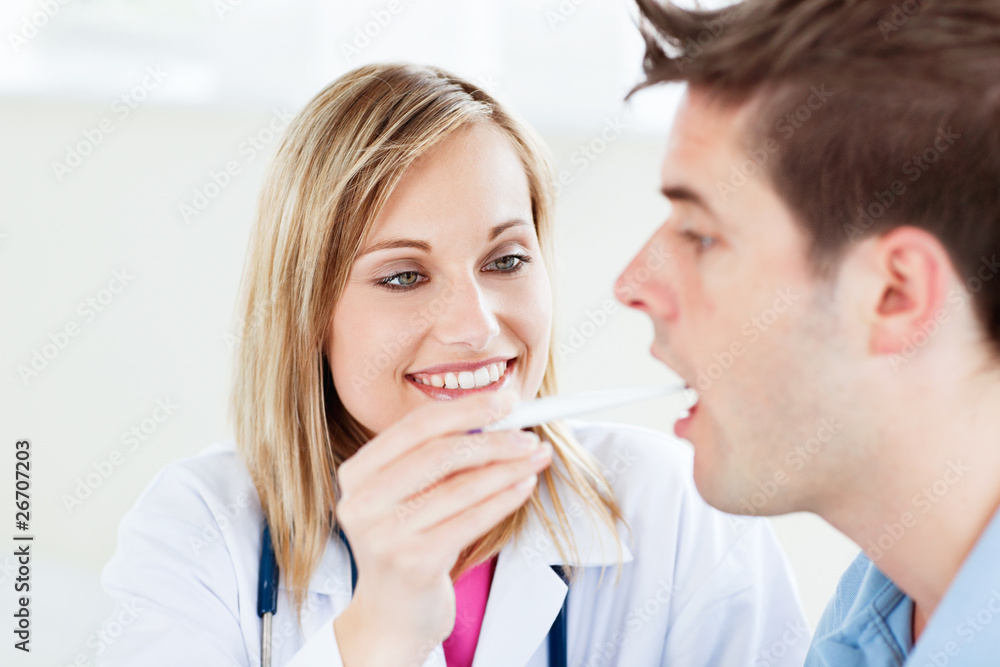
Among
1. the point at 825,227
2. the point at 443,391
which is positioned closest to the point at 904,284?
the point at 825,227

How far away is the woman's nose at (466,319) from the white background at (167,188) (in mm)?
1414

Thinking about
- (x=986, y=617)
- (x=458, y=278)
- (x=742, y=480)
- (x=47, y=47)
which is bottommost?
(x=986, y=617)

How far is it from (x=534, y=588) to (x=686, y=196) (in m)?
0.78

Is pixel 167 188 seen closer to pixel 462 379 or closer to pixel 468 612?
pixel 462 379

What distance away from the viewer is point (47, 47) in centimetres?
272

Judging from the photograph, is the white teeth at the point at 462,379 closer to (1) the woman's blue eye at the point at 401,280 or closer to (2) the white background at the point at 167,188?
(1) the woman's blue eye at the point at 401,280

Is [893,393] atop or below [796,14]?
below

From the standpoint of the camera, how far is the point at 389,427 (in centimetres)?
128

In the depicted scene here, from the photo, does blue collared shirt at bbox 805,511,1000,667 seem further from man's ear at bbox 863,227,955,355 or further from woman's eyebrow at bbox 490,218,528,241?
woman's eyebrow at bbox 490,218,528,241

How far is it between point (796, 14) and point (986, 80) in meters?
0.20

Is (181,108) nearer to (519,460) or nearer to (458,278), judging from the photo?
(458,278)

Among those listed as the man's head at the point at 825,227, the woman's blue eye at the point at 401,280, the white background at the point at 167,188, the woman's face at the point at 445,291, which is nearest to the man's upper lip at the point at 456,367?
the woman's face at the point at 445,291

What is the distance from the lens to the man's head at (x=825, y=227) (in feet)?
2.89

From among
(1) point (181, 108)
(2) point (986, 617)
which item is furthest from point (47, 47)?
(2) point (986, 617)
